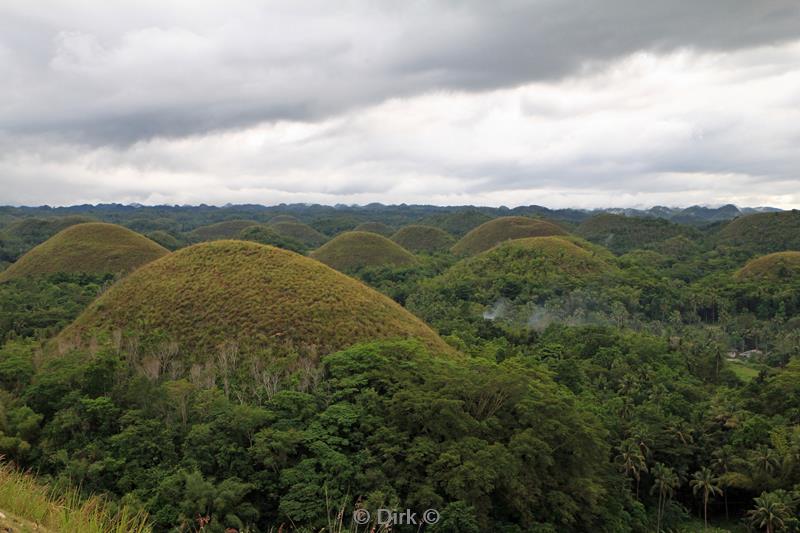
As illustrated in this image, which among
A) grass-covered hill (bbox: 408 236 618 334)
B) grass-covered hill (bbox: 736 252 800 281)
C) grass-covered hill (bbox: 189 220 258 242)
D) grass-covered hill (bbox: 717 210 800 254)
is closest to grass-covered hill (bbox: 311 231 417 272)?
grass-covered hill (bbox: 408 236 618 334)

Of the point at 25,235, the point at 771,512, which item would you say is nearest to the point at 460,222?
the point at 25,235

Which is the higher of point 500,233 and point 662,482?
point 500,233

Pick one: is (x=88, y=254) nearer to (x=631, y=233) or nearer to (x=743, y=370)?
(x=743, y=370)

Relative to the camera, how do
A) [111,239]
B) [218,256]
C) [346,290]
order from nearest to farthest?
[346,290] < [218,256] < [111,239]

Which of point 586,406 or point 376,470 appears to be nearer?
point 376,470

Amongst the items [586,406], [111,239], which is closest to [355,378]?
[586,406]

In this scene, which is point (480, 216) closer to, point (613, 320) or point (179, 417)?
point (613, 320)
